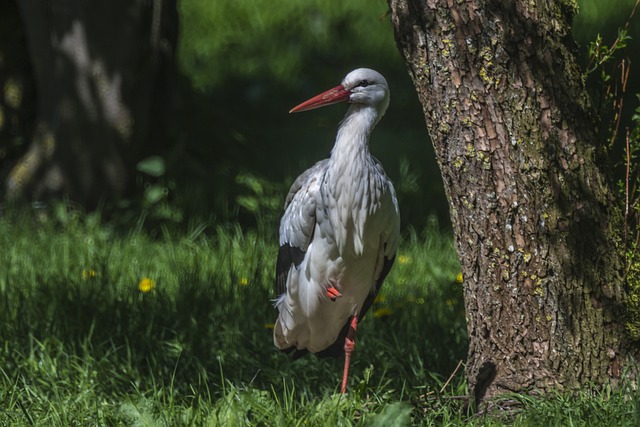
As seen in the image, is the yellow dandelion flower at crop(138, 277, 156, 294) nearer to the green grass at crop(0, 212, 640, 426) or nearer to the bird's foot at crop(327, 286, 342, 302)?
the green grass at crop(0, 212, 640, 426)

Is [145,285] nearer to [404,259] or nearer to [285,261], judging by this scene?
[285,261]

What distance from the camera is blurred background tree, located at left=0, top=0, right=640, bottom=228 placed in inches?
253

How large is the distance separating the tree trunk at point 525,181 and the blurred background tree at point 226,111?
2886 millimetres

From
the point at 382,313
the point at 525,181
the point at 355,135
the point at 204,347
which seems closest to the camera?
the point at 525,181

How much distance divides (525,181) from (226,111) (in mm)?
5070

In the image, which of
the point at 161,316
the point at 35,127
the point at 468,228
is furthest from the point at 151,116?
the point at 468,228

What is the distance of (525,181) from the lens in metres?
3.37

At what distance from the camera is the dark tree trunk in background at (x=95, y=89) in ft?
20.7

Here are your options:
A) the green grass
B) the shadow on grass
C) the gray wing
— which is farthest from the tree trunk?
the gray wing

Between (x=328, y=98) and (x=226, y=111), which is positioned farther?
(x=226, y=111)

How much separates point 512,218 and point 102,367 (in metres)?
1.81

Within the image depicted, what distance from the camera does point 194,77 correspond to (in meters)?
9.36

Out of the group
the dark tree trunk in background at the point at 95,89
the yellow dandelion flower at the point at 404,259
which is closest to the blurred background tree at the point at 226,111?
the dark tree trunk in background at the point at 95,89

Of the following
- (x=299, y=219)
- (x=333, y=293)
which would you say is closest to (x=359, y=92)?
(x=299, y=219)
